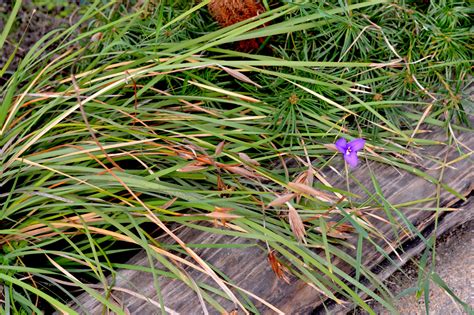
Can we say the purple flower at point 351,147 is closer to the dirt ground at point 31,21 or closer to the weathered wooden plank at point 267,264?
the weathered wooden plank at point 267,264

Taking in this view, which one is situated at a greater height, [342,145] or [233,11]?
[233,11]

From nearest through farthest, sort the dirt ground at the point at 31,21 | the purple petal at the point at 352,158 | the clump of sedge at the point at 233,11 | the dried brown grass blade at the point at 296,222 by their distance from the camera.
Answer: the dried brown grass blade at the point at 296,222 < the purple petal at the point at 352,158 < the clump of sedge at the point at 233,11 < the dirt ground at the point at 31,21

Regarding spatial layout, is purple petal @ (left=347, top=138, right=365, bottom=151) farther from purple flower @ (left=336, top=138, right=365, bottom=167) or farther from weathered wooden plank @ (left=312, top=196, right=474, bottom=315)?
weathered wooden plank @ (left=312, top=196, right=474, bottom=315)

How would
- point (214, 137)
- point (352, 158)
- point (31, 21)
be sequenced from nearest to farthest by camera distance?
point (352, 158) < point (214, 137) < point (31, 21)

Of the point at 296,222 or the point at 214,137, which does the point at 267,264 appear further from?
the point at 214,137

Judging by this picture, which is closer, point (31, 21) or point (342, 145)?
point (342, 145)

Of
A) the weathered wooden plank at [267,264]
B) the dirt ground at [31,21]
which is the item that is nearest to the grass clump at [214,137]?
the weathered wooden plank at [267,264]

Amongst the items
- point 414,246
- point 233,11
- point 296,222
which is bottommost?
point 414,246

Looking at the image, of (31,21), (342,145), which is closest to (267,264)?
(342,145)
